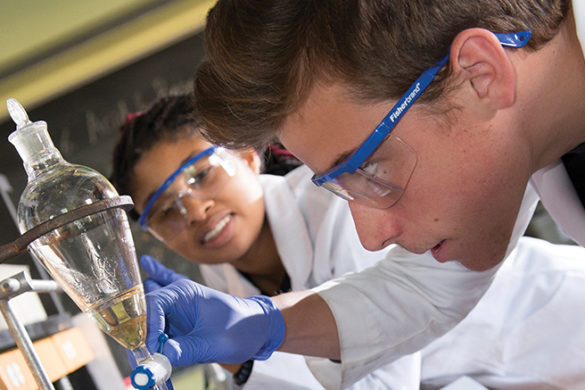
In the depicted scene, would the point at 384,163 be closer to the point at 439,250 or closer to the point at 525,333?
the point at 439,250

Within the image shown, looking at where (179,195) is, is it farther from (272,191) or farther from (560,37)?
(560,37)

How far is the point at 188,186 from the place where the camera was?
1714 mm

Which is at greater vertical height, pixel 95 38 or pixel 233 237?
pixel 95 38

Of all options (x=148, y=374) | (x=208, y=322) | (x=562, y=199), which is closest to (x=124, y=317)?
(x=148, y=374)

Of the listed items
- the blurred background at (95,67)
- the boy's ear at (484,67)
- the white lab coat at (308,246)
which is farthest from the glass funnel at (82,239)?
the blurred background at (95,67)

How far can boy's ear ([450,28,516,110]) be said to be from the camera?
0.85 metres

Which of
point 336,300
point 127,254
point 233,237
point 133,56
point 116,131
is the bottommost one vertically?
point 336,300

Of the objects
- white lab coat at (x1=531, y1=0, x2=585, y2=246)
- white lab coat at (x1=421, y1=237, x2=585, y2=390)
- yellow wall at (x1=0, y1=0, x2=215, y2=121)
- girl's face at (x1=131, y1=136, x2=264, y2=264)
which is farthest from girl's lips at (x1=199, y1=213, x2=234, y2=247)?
yellow wall at (x1=0, y1=0, x2=215, y2=121)

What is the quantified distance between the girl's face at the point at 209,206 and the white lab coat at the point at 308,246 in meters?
0.08

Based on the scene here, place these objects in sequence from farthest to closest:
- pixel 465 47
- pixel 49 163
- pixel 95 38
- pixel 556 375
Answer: pixel 95 38 < pixel 556 375 < pixel 465 47 < pixel 49 163

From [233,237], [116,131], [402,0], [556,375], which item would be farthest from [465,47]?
[116,131]

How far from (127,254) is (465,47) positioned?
0.55 meters

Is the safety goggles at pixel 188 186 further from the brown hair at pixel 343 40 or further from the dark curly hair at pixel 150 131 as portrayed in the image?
the brown hair at pixel 343 40

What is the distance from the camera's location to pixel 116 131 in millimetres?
3195
